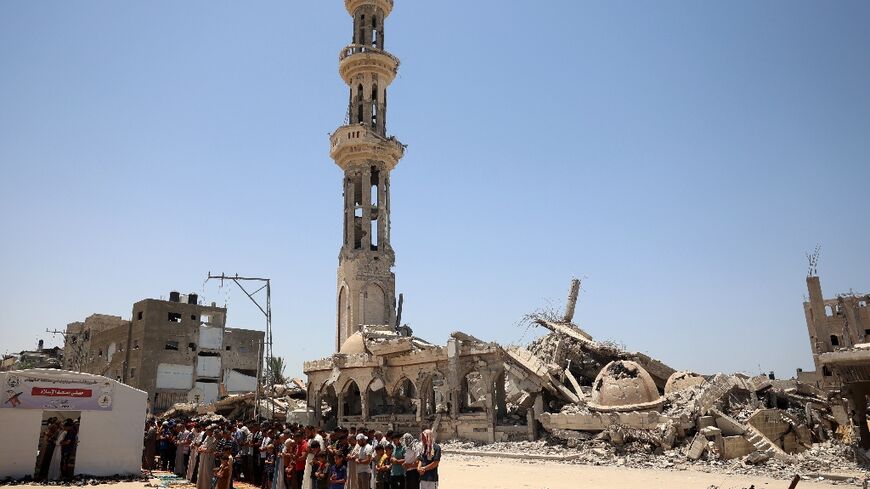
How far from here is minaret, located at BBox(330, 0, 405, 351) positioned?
39969 mm

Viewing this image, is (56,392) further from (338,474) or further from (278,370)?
(278,370)

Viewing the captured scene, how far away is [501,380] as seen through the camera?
1144 inches

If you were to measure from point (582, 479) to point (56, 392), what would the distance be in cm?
1386

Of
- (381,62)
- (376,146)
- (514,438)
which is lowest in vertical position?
(514,438)

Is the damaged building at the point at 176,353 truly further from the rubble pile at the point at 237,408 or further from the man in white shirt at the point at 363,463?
the man in white shirt at the point at 363,463

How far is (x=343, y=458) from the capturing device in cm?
1103

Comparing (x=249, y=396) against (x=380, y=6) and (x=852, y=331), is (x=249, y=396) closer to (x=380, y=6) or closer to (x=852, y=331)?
(x=380, y=6)

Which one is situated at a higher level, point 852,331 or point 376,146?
point 376,146

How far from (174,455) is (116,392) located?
373 centimetres

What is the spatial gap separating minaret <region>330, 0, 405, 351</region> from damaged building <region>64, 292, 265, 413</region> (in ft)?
30.6

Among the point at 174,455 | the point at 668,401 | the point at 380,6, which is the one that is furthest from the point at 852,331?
the point at 174,455

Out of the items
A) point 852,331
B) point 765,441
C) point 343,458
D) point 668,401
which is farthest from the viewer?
point 852,331

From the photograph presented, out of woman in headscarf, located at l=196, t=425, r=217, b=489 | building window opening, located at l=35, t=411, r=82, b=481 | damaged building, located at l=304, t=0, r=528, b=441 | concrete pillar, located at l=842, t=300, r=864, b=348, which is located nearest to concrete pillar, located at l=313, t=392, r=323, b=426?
damaged building, located at l=304, t=0, r=528, b=441

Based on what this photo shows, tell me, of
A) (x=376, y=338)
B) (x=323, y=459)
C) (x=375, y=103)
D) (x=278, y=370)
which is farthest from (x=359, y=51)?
(x=323, y=459)
